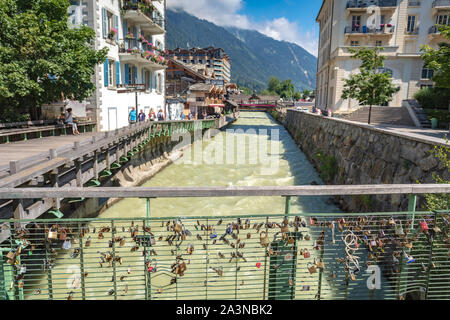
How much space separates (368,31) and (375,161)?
110 ft

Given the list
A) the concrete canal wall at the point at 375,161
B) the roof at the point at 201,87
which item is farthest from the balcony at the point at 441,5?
the roof at the point at 201,87

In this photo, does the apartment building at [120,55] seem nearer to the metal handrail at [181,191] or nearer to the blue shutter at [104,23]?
the blue shutter at [104,23]

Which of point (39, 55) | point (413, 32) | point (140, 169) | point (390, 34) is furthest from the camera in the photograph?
point (413, 32)

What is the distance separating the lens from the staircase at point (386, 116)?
23619 mm

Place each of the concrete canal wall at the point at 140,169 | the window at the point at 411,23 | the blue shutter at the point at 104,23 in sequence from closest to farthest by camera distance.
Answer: the concrete canal wall at the point at 140,169, the blue shutter at the point at 104,23, the window at the point at 411,23

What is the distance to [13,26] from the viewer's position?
1330 centimetres

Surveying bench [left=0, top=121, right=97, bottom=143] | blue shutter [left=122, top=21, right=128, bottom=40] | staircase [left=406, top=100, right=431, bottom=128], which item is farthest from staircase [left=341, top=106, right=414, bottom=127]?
bench [left=0, top=121, right=97, bottom=143]

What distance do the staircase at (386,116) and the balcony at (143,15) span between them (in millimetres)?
18135

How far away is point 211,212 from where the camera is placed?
42.0 ft

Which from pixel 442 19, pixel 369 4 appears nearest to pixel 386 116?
pixel 369 4

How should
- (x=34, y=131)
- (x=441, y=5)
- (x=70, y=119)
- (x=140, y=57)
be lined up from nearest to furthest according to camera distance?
(x=34, y=131) < (x=70, y=119) < (x=140, y=57) < (x=441, y=5)

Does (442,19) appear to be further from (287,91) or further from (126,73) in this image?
(287,91)
